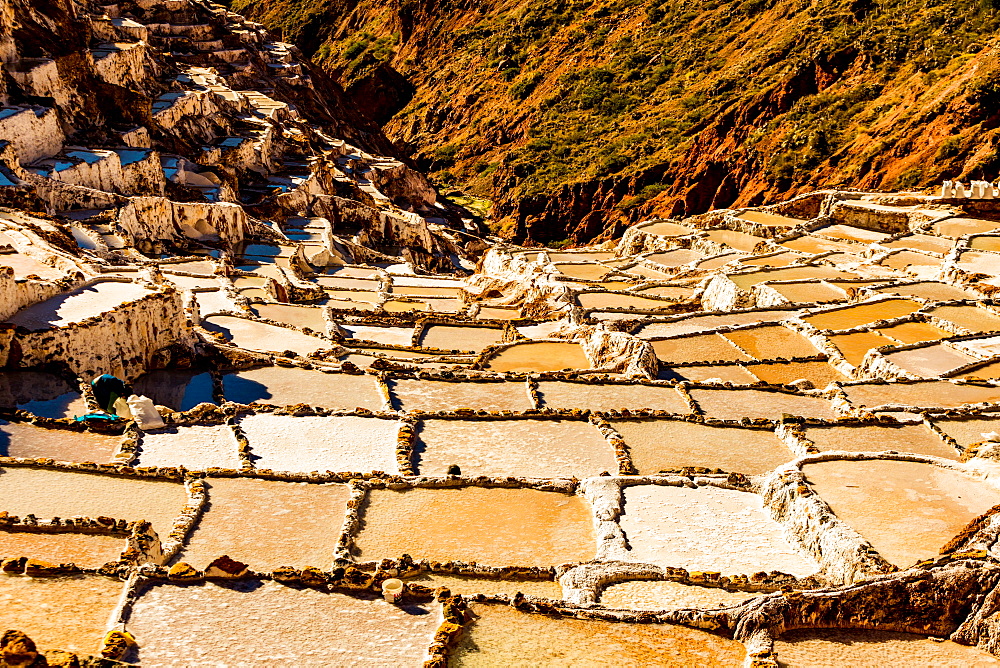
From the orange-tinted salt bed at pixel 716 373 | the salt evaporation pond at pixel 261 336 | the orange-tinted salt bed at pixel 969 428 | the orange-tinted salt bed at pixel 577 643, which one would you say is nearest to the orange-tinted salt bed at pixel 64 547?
the orange-tinted salt bed at pixel 577 643

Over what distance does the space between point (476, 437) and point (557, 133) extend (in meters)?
49.2

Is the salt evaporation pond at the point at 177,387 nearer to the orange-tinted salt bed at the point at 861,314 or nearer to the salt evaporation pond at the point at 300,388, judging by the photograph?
the salt evaporation pond at the point at 300,388

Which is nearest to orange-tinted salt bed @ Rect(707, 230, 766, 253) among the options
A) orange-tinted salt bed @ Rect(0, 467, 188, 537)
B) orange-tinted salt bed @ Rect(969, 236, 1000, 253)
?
orange-tinted salt bed @ Rect(969, 236, 1000, 253)

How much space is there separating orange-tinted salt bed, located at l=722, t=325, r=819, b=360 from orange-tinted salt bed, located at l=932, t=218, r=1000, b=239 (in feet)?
39.2

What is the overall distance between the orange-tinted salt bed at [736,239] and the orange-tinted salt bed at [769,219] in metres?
1.35

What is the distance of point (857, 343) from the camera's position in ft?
53.7

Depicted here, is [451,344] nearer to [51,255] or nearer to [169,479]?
[51,255]

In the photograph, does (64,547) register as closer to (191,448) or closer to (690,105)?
(191,448)

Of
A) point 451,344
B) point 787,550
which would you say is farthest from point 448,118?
point 787,550

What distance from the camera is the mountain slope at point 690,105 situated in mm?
39156

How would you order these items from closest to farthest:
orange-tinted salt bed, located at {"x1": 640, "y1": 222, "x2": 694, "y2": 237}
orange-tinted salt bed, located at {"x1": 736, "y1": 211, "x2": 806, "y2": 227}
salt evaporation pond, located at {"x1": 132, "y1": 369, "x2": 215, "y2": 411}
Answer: salt evaporation pond, located at {"x1": 132, "y1": 369, "x2": 215, "y2": 411}, orange-tinted salt bed, located at {"x1": 640, "y1": 222, "x2": 694, "y2": 237}, orange-tinted salt bed, located at {"x1": 736, "y1": 211, "x2": 806, "y2": 227}

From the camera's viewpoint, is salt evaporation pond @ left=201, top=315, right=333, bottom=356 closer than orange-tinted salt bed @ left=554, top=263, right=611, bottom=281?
Yes

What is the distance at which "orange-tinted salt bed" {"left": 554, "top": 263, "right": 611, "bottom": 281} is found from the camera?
80.1ft

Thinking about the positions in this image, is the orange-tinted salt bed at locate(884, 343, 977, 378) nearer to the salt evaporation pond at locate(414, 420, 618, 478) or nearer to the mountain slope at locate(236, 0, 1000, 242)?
the salt evaporation pond at locate(414, 420, 618, 478)
